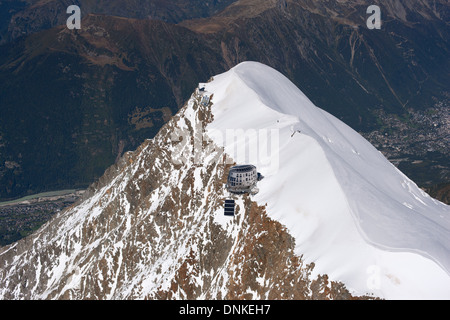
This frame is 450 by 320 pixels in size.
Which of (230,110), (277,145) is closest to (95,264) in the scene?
(230,110)

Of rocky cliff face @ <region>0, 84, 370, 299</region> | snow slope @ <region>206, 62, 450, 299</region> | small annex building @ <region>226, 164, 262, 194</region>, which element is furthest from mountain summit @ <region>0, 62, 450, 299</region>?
small annex building @ <region>226, 164, 262, 194</region>

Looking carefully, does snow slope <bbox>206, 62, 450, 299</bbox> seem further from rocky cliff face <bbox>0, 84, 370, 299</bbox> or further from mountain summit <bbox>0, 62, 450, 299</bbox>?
rocky cliff face <bbox>0, 84, 370, 299</bbox>

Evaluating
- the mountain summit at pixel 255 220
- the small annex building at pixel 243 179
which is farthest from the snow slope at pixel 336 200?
the small annex building at pixel 243 179

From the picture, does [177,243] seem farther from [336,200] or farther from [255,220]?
[336,200]

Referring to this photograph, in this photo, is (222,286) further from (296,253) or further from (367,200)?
(367,200)

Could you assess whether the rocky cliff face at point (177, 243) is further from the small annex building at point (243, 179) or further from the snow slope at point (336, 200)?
the snow slope at point (336, 200)
